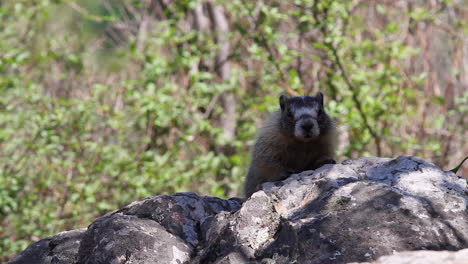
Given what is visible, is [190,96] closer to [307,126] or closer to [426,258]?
[307,126]

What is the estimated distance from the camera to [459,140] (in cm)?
866

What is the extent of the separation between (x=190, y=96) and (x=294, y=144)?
401 centimetres

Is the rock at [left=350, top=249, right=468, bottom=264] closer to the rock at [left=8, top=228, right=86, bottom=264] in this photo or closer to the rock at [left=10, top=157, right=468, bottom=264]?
the rock at [left=10, top=157, right=468, bottom=264]

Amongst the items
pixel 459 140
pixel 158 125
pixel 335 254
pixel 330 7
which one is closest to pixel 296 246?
pixel 335 254

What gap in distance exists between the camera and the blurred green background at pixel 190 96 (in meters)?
7.33

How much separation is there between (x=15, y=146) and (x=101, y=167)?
1.17 meters

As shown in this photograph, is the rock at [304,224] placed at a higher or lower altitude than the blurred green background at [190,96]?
higher

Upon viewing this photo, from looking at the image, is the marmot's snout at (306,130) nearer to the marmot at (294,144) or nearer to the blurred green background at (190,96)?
the marmot at (294,144)

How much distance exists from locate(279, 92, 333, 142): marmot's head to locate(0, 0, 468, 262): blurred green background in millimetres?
1592

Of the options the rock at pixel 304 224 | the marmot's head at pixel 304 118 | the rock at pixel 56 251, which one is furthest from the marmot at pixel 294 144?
the rock at pixel 56 251

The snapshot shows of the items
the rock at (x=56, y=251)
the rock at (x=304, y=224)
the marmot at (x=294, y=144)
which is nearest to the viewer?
the rock at (x=304, y=224)

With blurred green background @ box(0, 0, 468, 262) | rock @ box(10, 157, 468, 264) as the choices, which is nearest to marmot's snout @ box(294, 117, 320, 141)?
rock @ box(10, 157, 468, 264)

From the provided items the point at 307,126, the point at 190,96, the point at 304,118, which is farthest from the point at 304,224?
the point at 190,96

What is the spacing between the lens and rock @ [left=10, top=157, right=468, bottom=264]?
2701 millimetres
